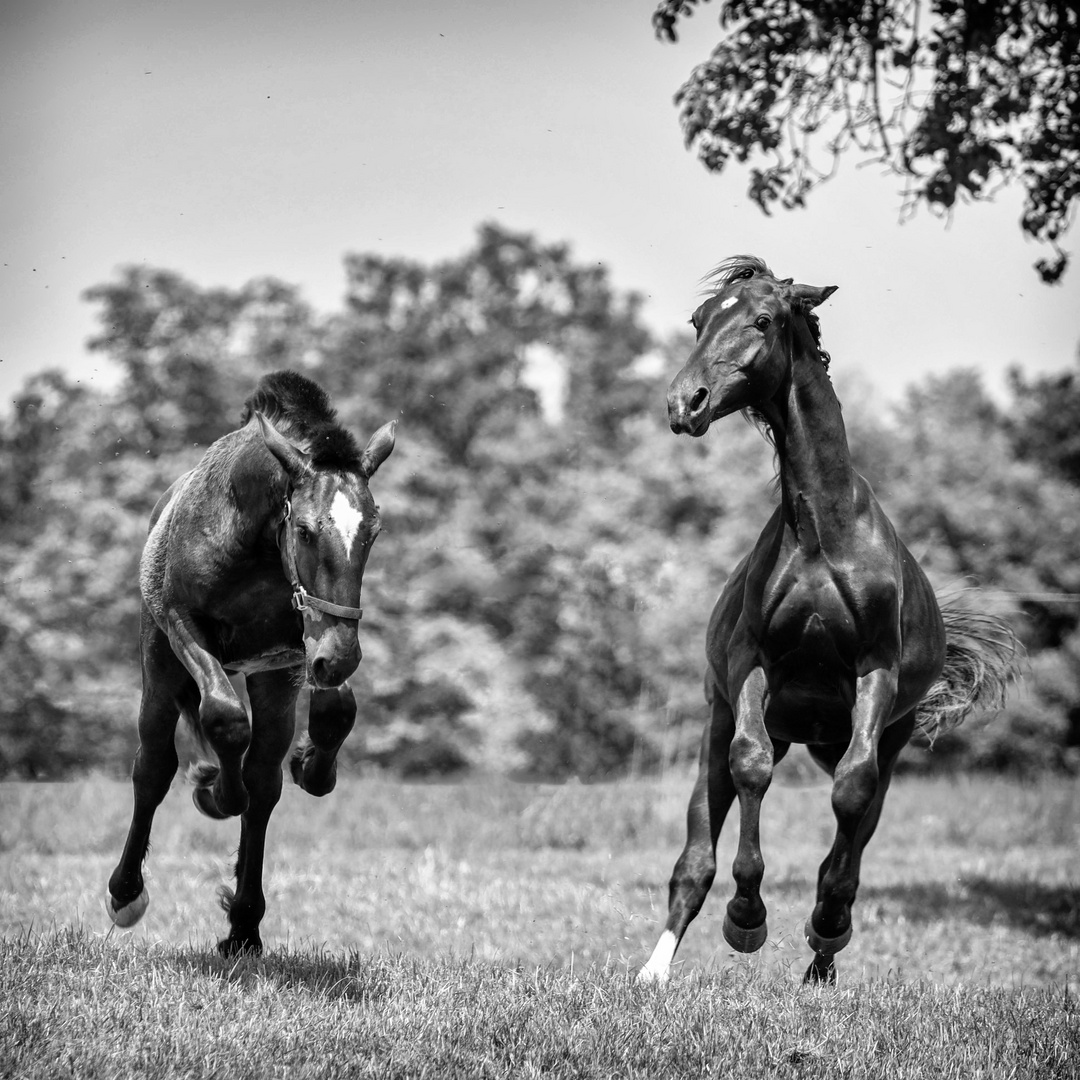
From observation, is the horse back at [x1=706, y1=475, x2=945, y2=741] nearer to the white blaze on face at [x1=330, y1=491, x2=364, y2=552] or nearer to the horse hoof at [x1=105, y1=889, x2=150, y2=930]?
the white blaze on face at [x1=330, y1=491, x2=364, y2=552]

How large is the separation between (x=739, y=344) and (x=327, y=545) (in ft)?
6.38

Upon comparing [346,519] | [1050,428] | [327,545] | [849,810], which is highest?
[1050,428]

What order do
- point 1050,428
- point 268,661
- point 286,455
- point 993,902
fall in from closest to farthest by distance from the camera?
point 286,455 < point 268,661 < point 993,902 < point 1050,428

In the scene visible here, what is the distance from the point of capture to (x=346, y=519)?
505cm

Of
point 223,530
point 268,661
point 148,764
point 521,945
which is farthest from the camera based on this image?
point 521,945

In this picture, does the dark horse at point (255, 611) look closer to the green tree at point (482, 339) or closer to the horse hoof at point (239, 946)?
the horse hoof at point (239, 946)

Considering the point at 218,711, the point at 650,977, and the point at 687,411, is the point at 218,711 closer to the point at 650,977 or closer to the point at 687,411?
the point at 650,977

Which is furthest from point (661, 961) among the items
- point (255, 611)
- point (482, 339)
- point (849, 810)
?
point (482, 339)

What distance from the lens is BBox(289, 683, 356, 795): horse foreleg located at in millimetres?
5336

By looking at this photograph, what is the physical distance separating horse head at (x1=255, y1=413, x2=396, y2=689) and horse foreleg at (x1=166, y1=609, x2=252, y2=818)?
49cm

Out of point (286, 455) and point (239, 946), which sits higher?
point (286, 455)

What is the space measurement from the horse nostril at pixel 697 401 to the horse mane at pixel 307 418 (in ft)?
4.58

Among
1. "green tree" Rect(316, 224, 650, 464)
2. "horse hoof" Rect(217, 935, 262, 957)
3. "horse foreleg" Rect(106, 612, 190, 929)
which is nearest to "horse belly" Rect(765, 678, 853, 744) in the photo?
"horse hoof" Rect(217, 935, 262, 957)

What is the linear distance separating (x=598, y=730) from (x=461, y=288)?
552 inches
